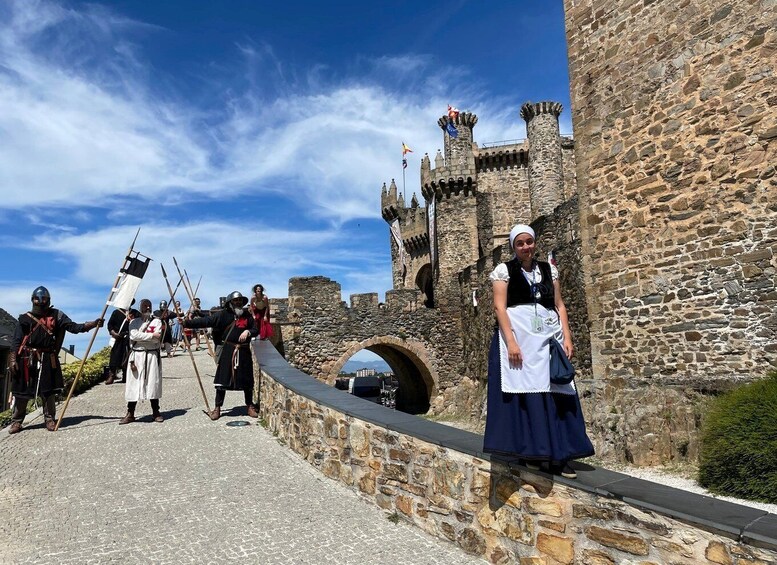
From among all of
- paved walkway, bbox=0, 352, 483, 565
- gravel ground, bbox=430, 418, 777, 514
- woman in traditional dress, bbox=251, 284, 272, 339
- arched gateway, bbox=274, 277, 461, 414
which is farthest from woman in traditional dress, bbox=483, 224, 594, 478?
arched gateway, bbox=274, 277, 461, 414

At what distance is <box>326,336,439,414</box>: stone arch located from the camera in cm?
2036

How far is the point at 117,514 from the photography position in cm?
427

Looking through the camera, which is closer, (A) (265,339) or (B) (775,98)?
(B) (775,98)

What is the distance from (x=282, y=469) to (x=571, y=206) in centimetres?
925

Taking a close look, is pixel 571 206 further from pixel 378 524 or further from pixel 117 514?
pixel 117 514

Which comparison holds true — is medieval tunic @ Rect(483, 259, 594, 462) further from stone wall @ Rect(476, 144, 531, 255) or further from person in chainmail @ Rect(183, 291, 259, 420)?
stone wall @ Rect(476, 144, 531, 255)

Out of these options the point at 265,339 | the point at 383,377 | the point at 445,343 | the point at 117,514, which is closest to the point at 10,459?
the point at 117,514

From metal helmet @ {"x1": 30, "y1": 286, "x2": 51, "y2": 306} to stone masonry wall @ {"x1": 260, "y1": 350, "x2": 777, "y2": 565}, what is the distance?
475 cm

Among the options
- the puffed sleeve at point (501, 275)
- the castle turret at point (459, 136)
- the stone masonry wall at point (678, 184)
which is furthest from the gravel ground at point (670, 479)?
the castle turret at point (459, 136)

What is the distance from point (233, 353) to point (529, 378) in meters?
6.01

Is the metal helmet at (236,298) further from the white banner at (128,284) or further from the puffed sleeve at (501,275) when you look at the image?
the puffed sleeve at (501,275)

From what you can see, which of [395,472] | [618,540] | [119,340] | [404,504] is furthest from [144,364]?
[618,540]

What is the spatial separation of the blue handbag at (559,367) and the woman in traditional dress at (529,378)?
3 cm

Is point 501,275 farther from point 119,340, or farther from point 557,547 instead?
point 119,340
